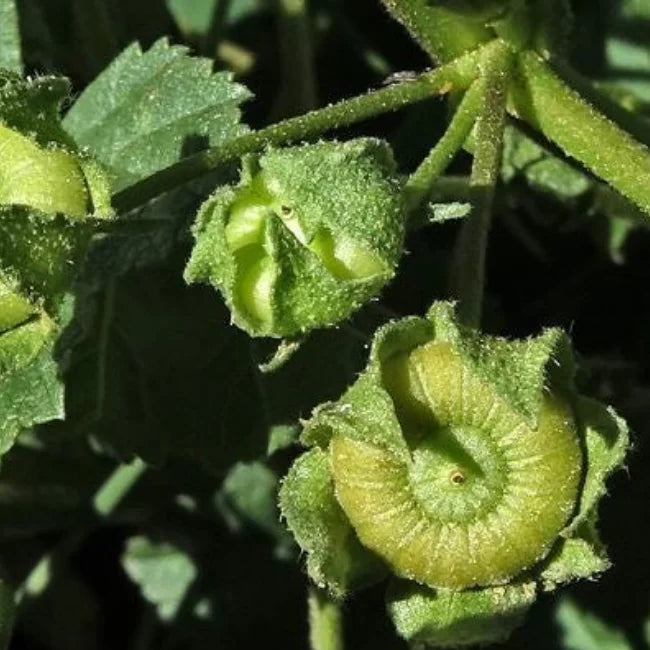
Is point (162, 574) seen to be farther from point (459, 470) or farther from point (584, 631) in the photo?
point (459, 470)

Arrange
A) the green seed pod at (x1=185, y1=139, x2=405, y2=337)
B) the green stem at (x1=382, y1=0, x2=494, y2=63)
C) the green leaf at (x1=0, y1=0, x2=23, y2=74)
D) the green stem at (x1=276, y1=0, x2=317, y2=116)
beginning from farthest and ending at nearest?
1. the green stem at (x1=276, y1=0, x2=317, y2=116)
2. the green leaf at (x1=0, y1=0, x2=23, y2=74)
3. the green stem at (x1=382, y1=0, x2=494, y2=63)
4. the green seed pod at (x1=185, y1=139, x2=405, y2=337)

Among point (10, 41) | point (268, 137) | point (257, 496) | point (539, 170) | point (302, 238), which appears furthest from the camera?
point (257, 496)

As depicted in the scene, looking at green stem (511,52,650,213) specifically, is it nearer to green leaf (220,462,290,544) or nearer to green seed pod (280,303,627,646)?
green seed pod (280,303,627,646)

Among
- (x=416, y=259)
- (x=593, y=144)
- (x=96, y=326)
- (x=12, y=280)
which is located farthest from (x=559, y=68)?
(x=12, y=280)

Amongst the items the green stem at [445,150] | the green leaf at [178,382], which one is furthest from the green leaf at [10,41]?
the green stem at [445,150]

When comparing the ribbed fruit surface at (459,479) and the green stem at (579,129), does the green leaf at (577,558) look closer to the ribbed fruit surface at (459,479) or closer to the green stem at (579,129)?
the ribbed fruit surface at (459,479)

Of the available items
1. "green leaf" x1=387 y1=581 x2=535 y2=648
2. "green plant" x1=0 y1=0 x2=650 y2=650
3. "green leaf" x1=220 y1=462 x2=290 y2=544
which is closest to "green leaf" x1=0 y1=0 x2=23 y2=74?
"green plant" x1=0 y1=0 x2=650 y2=650

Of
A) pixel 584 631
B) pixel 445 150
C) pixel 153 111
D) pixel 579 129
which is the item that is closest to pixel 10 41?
pixel 153 111
